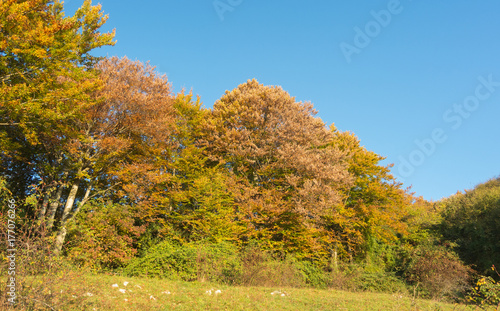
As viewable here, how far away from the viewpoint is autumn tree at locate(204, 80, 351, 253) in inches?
747

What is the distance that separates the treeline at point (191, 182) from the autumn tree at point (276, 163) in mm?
109

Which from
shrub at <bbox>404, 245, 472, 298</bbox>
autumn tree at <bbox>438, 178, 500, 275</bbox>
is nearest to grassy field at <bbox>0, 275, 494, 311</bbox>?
shrub at <bbox>404, 245, 472, 298</bbox>

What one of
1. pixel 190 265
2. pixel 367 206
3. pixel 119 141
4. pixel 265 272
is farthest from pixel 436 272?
pixel 119 141

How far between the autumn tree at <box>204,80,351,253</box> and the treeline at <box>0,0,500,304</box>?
0.11m

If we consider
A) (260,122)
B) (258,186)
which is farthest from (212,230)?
(260,122)

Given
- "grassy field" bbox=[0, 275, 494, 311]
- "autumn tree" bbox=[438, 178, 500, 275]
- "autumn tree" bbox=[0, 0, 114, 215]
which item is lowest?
"grassy field" bbox=[0, 275, 494, 311]

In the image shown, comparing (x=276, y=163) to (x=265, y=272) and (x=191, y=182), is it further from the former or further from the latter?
(x=265, y=272)

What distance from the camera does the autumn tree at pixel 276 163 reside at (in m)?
19.0

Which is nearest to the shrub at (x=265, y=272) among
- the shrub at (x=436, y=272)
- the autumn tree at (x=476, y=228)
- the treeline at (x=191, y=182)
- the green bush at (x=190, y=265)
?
the treeline at (x=191, y=182)

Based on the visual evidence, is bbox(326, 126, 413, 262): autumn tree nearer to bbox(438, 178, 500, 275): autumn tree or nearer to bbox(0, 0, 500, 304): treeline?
bbox(0, 0, 500, 304): treeline

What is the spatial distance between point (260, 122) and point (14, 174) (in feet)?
48.4

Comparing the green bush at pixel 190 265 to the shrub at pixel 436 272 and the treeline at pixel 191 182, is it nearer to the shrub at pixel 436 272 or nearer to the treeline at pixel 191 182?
the treeline at pixel 191 182

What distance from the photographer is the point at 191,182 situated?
63.6ft

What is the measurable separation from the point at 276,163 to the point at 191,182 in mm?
5748
